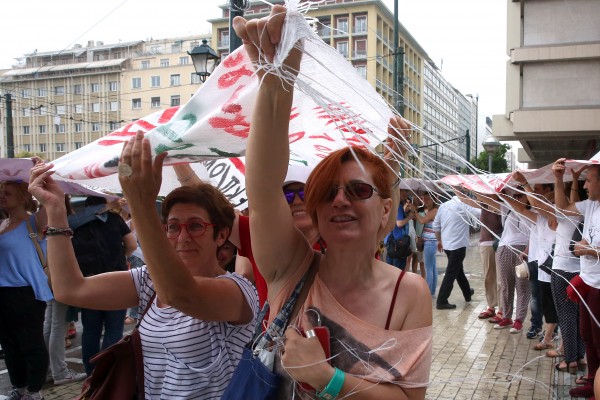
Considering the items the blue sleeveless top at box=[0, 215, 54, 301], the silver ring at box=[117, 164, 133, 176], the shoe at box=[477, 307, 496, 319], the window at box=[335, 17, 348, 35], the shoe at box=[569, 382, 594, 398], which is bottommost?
the shoe at box=[477, 307, 496, 319]

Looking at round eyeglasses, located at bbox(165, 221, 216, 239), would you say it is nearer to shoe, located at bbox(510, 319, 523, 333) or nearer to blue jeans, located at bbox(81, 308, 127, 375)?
blue jeans, located at bbox(81, 308, 127, 375)

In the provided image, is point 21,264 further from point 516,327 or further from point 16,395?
point 516,327

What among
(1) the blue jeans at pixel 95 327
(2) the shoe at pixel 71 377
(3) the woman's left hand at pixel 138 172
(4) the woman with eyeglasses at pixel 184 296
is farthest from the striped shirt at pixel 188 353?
(2) the shoe at pixel 71 377

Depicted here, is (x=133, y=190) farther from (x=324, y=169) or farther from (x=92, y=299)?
(x=92, y=299)

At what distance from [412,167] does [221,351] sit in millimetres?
1041

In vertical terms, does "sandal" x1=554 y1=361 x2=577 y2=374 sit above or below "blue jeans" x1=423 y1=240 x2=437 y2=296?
below

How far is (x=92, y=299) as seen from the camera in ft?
7.11

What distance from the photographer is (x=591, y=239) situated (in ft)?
15.6

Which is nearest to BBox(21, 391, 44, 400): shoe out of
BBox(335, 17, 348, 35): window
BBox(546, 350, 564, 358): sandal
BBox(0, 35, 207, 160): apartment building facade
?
BBox(335, 17, 348, 35): window

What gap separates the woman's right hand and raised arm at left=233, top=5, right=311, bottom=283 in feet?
3.22

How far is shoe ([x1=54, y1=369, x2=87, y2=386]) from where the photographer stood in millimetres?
5353

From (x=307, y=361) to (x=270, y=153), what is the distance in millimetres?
557

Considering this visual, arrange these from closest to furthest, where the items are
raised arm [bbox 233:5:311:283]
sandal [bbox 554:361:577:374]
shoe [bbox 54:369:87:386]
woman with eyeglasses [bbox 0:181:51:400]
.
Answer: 1. raised arm [bbox 233:5:311:283]
2. woman with eyeglasses [bbox 0:181:51:400]
3. shoe [bbox 54:369:87:386]
4. sandal [bbox 554:361:577:374]

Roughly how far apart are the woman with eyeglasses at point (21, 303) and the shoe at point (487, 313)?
620 cm
